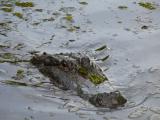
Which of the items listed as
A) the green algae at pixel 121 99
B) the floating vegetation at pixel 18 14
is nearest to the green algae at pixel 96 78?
the green algae at pixel 121 99

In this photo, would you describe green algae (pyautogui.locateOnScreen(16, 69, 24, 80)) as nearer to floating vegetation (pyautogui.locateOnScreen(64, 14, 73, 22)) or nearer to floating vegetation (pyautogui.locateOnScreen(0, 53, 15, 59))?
floating vegetation (pyautogui.locateOnScreen(0, 53, 15, 59))

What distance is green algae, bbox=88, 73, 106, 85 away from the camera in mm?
7883

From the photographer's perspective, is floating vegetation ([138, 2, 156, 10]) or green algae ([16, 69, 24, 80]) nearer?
green algae ([16, 69, 24, 80])

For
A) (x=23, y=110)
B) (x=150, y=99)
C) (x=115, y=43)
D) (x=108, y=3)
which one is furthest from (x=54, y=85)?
(x=108, y=3)

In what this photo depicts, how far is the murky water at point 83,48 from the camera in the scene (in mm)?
7207

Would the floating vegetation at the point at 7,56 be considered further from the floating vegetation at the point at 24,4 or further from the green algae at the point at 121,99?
the floating vegetation at the point at 24,4

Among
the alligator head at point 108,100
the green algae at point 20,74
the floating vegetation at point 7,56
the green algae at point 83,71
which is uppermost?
the green algae at point 83,71

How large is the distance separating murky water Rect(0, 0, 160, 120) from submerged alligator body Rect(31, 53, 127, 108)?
6.0 inches

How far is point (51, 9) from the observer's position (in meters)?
12.0

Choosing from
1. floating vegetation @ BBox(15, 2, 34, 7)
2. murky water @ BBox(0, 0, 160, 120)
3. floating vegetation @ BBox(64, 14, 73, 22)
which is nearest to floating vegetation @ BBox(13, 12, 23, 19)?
murky water @ BBox(0, 0, 160, 120)

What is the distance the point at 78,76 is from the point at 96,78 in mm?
353

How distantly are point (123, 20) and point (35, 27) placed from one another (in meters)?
2.46

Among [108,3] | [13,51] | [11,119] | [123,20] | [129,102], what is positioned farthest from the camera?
[108,3]

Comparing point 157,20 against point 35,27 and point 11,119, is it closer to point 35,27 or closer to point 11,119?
point 35,27
